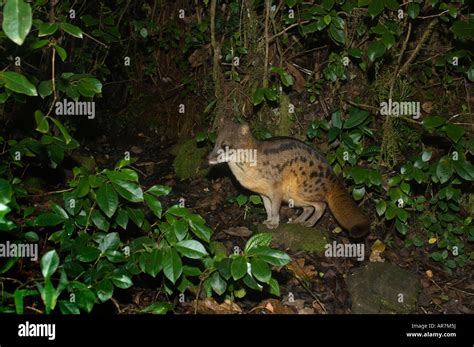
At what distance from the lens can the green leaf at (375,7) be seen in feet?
17.9

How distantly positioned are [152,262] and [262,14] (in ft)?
15.9

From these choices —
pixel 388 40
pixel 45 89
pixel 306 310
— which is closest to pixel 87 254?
pixel 45 89

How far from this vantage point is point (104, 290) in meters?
3.78

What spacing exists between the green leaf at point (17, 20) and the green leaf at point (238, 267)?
1.86 m

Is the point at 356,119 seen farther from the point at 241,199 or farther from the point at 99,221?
the point at 99,221

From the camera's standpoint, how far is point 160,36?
891cm

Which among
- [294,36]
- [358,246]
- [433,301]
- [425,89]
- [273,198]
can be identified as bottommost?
[433,301]

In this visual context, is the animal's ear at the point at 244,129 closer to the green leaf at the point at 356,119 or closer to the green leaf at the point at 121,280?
the green leaf at the point at 356,119

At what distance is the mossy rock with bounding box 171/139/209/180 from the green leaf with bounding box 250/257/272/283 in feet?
15.1

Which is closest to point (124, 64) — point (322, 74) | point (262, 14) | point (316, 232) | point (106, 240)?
point (262, 14)

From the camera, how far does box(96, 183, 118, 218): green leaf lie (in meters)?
3.94

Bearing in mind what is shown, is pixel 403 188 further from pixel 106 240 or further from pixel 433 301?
pixel 106 240

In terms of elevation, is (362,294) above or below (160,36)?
below

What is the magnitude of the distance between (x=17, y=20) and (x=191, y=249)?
176 centimetres
